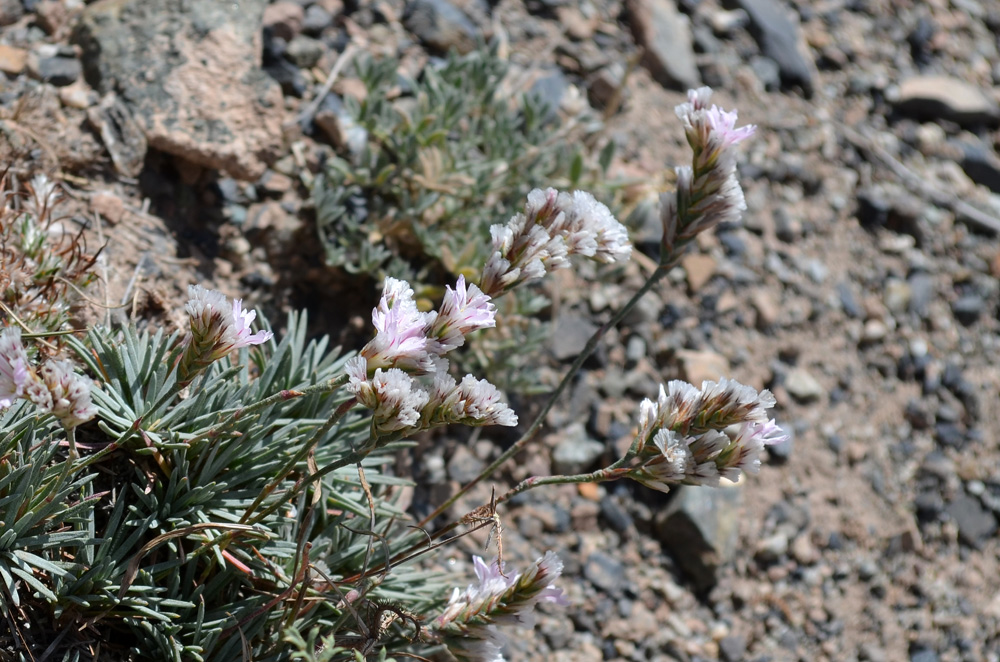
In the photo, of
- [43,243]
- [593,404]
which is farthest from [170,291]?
[593,404]

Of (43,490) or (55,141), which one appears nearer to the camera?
(43,490)

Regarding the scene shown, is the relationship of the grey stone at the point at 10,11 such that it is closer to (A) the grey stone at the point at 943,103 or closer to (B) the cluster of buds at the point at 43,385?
(B) the cluster of buds at the point at 43,385

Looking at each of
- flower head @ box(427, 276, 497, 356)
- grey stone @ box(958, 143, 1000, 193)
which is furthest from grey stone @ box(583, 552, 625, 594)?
grey stone @ box(958, 143, 1000, 193)

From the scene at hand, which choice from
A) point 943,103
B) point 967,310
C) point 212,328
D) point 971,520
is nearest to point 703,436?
point 212,328

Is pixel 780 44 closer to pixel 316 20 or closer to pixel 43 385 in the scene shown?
pixel 316 20

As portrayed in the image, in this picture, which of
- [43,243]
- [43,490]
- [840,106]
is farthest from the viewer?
[840,106]

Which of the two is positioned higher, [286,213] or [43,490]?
[43,490]

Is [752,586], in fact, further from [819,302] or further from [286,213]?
[286,213]

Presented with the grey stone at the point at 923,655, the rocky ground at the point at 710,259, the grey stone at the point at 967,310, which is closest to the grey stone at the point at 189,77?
the rocky ground at the point at 710,259
